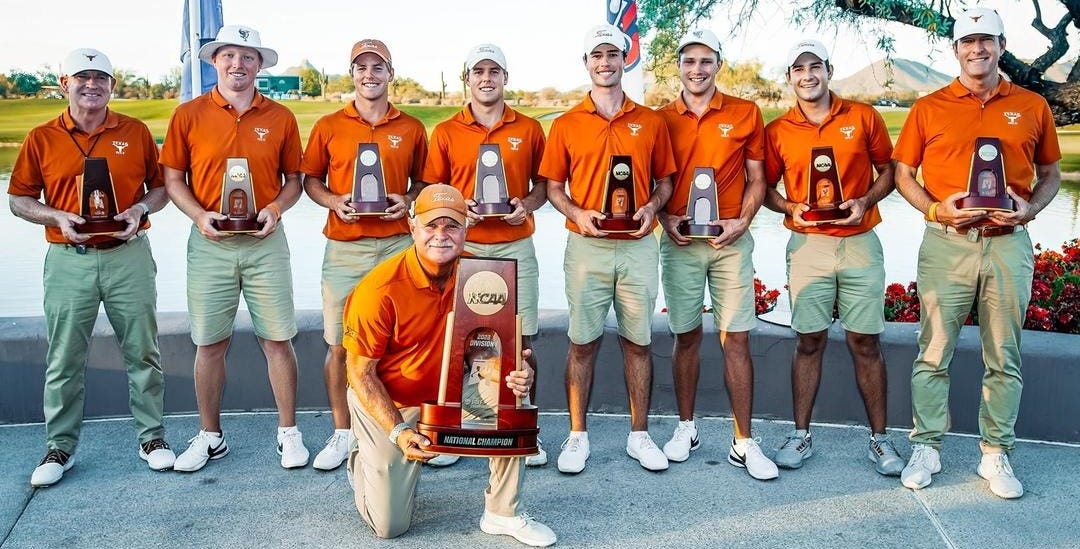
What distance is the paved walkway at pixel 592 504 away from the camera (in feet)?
12.8

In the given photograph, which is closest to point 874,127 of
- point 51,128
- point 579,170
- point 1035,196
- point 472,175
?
point 1035,196

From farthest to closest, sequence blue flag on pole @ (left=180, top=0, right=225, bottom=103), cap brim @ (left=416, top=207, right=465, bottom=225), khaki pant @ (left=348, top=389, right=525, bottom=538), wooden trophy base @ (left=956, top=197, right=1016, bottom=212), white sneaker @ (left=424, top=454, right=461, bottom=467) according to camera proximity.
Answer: blue flag on pole @ (left=180, top=0, right=225, bottom=103), white sneaker @ (left=424, top=454, right=461, bottom=467), wooden trophy base @ (left=956, top=197, right=1016, bottom=212), khaki pant @ (left=348, top=389, right=525, bottom=538), cap brim @ (left=416, top=207, right=465, bottom=225)

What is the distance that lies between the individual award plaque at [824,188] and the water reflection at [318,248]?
3.90 m

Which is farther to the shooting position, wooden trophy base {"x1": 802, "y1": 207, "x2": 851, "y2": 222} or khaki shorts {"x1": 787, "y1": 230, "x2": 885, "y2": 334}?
khaki shorts {"x1": 787, "y1": 230, "x2": 885, "y2": 334}

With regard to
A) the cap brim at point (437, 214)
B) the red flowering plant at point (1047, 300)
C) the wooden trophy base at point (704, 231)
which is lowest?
the red flowering plant at point (1047, 300)

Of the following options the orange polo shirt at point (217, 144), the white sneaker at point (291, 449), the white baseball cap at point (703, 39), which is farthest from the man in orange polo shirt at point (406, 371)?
the white baseball cap at point (703, 39)

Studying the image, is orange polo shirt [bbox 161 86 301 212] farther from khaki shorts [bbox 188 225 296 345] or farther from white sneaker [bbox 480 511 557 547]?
white sneaker [bbox 480 511 557 547]

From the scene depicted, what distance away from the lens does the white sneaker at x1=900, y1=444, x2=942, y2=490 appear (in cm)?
442

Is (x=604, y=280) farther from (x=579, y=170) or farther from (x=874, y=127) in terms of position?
(x=874, y=127)

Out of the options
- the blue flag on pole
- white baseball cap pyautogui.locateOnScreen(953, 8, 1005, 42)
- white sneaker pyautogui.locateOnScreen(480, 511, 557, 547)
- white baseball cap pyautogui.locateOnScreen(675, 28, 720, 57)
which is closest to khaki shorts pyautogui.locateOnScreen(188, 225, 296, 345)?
white sneaker pyautogui.locateOnScreen(480, 511, 557, 547)

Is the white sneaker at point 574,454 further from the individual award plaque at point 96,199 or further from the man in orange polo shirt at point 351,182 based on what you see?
the individual award plaque at point 96,199

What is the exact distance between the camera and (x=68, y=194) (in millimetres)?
4516

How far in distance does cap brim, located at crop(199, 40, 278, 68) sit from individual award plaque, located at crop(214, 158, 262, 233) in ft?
1.92

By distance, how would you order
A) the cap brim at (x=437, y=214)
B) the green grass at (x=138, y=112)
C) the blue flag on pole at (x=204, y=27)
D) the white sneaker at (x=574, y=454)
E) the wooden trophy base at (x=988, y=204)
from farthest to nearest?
1. the green grass at (x=138, y=112)
2. the blue flag on pole at (x=204, y=27)
3. the white sneaker at (x=574, y=454)
4. the wooden trophy base at (x=988, y=204)
5. the cap brim at (x=437, y=214)
